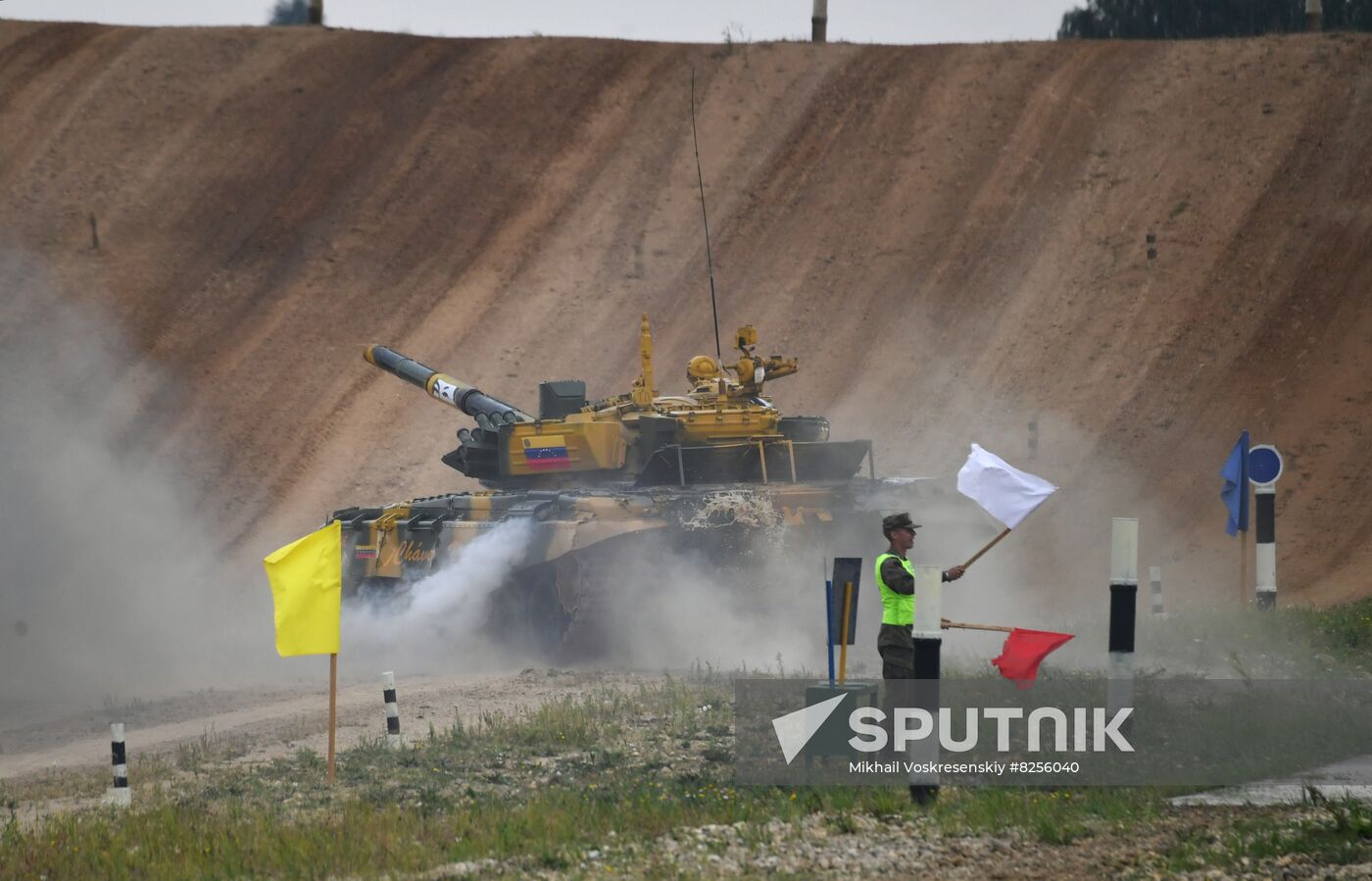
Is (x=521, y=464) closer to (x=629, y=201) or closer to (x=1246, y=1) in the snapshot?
(x=629, y=201)

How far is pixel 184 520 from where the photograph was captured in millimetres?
31969

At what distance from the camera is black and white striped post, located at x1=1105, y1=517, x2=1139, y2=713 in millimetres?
10656

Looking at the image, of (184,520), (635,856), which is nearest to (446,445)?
(184,520)

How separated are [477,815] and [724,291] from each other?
24.3m

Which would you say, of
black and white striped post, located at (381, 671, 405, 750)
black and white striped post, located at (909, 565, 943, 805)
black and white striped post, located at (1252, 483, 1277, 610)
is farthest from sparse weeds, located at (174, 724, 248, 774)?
black and white striped post, located at (1252, 483, 1277, 610)

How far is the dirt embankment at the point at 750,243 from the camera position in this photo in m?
28.1

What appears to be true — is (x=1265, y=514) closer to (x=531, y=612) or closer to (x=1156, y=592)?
(x=1156, y=592)

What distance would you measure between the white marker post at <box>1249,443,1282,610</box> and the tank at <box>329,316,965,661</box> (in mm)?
3661

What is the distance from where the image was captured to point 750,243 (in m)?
34.7

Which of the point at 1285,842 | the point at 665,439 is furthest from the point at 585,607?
the point at 1285,842

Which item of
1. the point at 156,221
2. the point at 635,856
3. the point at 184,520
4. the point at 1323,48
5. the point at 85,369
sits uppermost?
the point at 1323,48

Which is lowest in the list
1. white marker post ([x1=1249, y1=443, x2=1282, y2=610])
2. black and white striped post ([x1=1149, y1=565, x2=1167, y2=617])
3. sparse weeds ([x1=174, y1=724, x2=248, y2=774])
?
sparse weeds ([x1=174, y1=724, x2=248, y2=774])

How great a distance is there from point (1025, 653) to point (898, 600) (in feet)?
2.82

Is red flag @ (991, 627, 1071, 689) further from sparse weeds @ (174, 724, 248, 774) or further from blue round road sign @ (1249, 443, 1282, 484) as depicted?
blue round road sign @ (1249, 443, 1282, 484)
